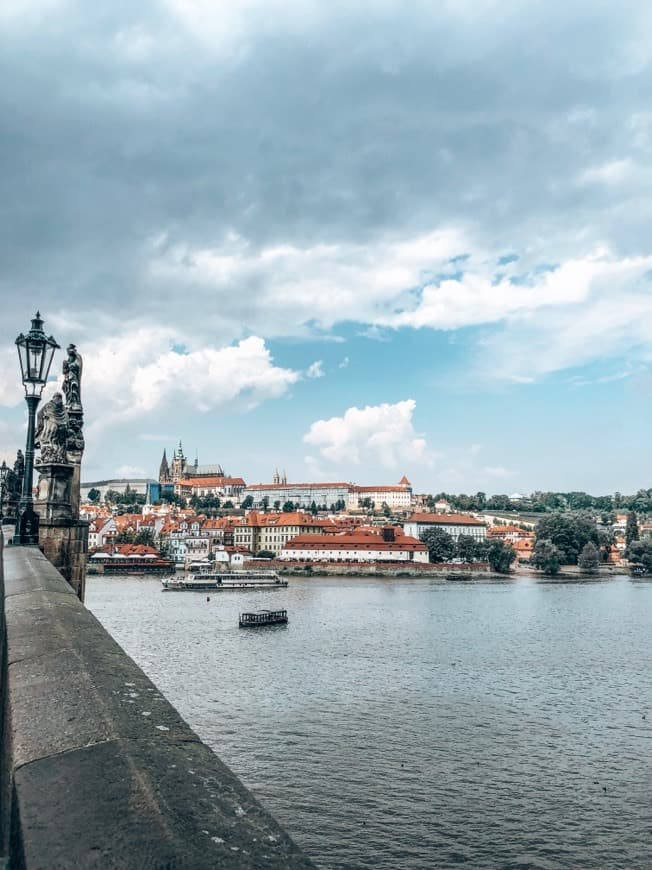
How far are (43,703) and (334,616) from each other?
55.4 m

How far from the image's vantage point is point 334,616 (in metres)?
57.0

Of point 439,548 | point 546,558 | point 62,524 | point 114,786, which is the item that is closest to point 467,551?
point 439,548

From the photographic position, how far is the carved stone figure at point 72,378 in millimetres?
16484

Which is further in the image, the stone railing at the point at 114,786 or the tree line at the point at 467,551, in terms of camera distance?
the tree line at the point at 467,551

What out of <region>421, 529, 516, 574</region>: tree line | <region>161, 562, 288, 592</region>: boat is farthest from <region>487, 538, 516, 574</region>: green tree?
<region>161, 562, 288, 592</region>: boat

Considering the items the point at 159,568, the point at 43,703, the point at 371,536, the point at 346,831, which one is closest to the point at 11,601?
the point at 43,703

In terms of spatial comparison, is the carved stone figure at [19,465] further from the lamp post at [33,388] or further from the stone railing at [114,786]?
the stone railing at [114,786]

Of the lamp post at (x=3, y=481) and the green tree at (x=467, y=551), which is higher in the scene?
the lamp post at (x=3, y=481)

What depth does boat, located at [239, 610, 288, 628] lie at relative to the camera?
49656 millimetres

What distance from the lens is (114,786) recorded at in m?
2.35

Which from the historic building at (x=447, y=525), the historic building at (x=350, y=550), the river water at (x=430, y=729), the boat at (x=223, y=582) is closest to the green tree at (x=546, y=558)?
the historic building at (x=350, y=550)

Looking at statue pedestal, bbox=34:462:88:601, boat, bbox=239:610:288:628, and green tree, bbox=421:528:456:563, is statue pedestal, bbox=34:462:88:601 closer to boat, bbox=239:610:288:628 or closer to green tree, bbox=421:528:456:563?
boat, bbox=239:610:288:628

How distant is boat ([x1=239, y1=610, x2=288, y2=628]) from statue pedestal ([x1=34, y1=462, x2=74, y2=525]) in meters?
36.1

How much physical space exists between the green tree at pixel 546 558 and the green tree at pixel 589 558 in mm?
3855
